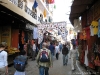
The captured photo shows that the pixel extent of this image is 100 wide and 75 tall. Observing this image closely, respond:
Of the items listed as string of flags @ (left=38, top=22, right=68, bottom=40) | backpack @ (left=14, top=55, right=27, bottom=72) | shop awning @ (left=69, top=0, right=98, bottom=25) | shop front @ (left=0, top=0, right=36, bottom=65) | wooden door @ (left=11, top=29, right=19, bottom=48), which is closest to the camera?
backpack @ (left=14, top=55, right=27, bottom=72)

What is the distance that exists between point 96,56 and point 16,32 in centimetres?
820

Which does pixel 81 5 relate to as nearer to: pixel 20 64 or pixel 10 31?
pixel 10 31

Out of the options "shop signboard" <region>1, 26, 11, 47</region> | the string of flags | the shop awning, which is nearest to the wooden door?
"shop signboard" <region>1, 26, 11, 47</region>

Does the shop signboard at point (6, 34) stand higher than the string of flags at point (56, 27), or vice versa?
the string of flags at point (56, 27)

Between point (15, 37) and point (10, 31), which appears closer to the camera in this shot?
point (10, 31)

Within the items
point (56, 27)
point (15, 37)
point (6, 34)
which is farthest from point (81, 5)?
point (15, 37)

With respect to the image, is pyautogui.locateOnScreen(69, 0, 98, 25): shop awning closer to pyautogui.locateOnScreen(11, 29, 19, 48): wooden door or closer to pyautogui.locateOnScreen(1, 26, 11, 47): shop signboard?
pyautogui.locateOnScreen(1, 26, 11, 47): shop signboard

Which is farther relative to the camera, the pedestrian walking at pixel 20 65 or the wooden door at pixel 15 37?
the wooden door at pixel 15 37

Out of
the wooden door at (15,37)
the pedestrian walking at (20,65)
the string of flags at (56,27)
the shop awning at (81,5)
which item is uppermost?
the shop awning at (81,5)

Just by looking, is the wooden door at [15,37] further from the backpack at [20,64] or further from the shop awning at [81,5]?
the backpack at [20,64]

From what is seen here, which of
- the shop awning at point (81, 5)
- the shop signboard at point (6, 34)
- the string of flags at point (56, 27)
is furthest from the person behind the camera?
the string of flags at point (56, 27)

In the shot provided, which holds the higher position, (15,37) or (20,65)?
(15,37)

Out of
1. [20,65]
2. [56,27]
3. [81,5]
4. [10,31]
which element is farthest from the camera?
[56,27]

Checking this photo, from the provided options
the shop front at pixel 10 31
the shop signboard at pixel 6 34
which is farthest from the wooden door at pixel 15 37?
the shop signboard at pixel 6 34
